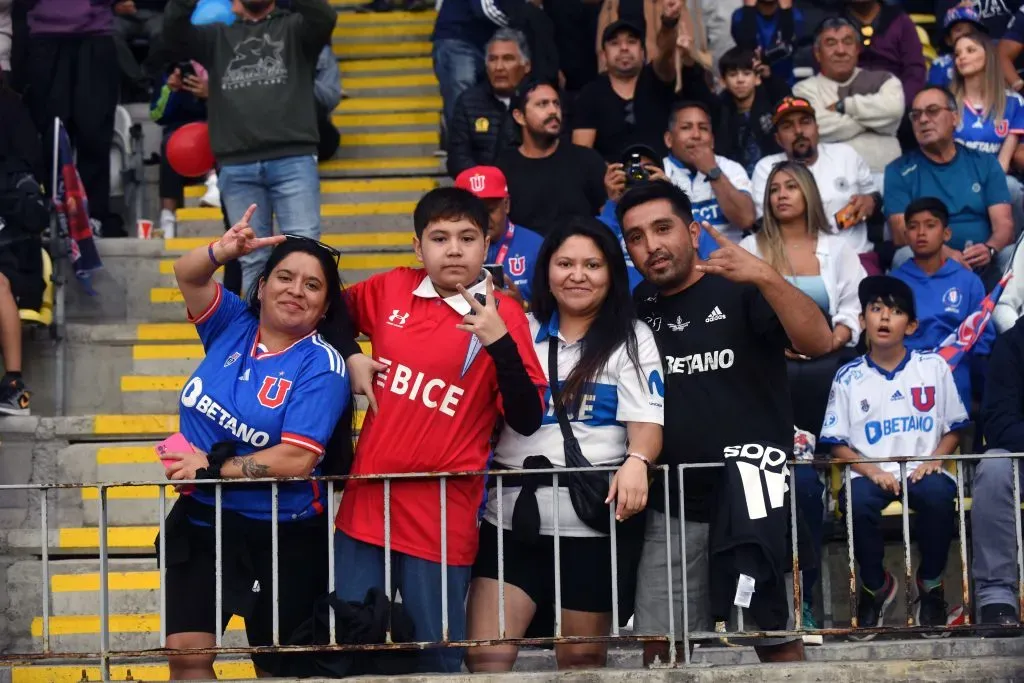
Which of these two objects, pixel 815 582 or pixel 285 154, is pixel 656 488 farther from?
pixel 285 154

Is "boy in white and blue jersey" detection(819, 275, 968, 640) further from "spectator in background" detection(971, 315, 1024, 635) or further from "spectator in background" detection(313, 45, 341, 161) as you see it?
"spectator in background" detection(313, 45, 341, 161)

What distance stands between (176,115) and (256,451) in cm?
543

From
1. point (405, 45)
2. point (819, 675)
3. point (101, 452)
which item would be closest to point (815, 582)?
point (819, 675)

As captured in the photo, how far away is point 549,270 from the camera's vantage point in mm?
5383

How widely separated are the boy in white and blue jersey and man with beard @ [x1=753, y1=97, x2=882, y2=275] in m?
0.98

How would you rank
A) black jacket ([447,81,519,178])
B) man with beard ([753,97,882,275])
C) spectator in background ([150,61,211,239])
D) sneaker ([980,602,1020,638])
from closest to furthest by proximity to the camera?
1. sneaker ([980,602,1020,638])
2. man with beard ([753,97,882,275])
3. black jacket ([447,81,519,178])
4. spectator in background ([150,61,211,239])

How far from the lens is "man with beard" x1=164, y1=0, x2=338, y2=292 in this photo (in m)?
8.48

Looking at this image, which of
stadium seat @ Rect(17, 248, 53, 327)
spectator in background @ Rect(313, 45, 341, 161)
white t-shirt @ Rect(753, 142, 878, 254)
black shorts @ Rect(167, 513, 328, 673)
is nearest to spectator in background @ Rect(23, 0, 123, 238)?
stadium seat @ Rect(17, 248, 53, 327)

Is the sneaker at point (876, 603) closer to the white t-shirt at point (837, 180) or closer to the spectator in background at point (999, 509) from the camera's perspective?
the spectator in background at point (999, 509)

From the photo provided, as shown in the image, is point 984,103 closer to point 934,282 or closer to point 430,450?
point 934,282

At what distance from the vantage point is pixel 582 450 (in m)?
5.20

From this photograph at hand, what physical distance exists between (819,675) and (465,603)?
1.22m

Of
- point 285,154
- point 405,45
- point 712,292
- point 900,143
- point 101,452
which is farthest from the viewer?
point 405,45

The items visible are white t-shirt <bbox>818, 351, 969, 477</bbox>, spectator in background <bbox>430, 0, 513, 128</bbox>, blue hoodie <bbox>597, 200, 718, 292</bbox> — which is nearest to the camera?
blue hoodie <bbox>597, 200, 718, 292</bbox>
